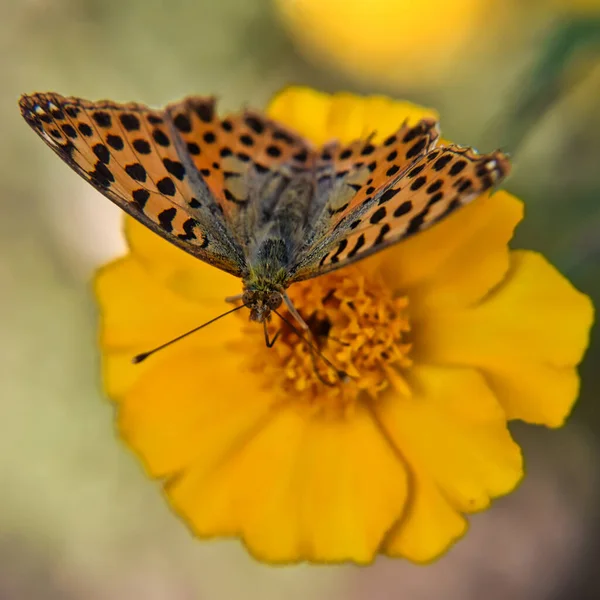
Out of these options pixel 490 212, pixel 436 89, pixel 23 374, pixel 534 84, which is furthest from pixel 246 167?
pixel 23 374

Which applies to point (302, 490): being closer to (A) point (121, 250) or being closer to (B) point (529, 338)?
(B) point (529, 338)

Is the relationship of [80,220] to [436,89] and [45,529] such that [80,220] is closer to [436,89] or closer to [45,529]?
[45,529]

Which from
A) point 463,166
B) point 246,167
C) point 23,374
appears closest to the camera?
point 463,166

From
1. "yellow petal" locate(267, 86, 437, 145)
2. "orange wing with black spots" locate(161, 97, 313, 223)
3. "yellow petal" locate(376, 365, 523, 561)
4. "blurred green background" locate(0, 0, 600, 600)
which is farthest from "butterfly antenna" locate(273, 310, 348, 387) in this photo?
"blurred green background" locate(0, 0, 600, 600)

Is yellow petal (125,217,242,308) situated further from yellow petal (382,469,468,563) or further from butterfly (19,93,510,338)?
yellow petal (382,469,468,563)

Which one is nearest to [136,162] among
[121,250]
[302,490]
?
[302,490]

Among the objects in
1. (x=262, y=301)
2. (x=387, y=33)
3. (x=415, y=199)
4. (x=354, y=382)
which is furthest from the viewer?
(x=387, y=33)

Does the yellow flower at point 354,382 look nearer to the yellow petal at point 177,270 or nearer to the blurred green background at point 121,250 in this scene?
the yellow petal at point 177,270
